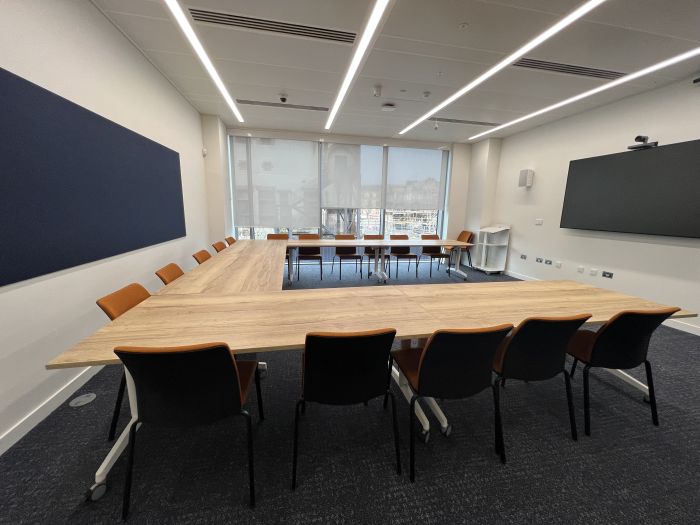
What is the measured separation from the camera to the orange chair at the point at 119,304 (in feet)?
5.09

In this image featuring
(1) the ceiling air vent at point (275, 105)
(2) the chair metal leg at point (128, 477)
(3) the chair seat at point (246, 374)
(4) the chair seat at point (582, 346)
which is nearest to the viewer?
(2) the chair metal leg at point (128, 477)

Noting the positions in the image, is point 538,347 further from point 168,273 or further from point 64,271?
point 64,271

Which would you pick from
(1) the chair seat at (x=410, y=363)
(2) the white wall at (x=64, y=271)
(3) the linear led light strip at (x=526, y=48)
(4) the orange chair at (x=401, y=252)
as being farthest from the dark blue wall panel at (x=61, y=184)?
(4) the orange chair at (x=401, y=252)

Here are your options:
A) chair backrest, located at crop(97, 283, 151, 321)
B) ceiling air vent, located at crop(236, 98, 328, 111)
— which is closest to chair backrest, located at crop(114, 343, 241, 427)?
chair backrest, located at crop(97, 283, 151, 321)

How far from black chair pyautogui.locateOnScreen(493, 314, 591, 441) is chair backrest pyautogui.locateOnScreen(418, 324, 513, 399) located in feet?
0.55

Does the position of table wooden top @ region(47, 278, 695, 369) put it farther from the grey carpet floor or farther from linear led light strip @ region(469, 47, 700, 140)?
linear led light strip @ region(469, 47, 700, 140)

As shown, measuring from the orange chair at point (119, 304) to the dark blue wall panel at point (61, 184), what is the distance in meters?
0.50

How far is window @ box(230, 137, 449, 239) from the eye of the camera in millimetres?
5898

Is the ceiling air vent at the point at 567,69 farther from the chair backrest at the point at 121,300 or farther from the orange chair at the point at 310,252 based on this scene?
the chair backrest at the point at 121,300

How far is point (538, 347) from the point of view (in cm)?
154

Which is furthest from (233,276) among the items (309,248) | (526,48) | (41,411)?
(526,48)

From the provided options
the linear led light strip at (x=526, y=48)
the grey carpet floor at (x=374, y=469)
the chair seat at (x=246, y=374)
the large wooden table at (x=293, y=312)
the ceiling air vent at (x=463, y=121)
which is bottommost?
the grey carpet floor at (x=374, y=469)

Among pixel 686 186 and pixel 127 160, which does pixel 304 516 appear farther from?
pixel 686 186

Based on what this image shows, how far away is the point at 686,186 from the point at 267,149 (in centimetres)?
644
